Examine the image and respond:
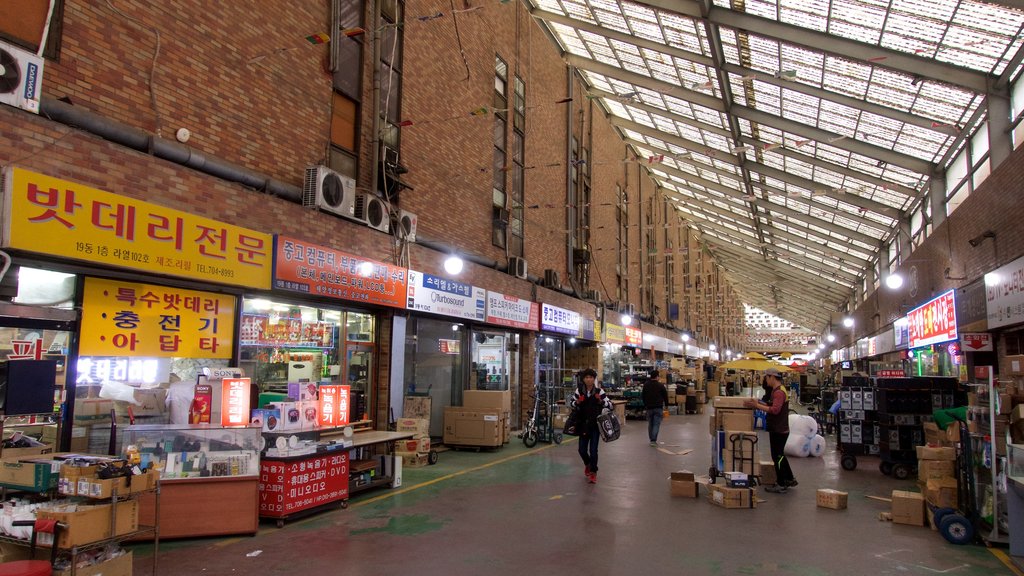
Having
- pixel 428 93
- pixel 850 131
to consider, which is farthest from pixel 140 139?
pixel 850 131

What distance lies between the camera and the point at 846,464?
12430 millimetres

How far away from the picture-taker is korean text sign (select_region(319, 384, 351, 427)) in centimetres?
833

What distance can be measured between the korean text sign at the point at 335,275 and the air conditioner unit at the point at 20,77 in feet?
11.1

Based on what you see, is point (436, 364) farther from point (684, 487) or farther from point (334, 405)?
point (684, 487)

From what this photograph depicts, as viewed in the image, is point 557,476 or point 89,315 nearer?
point 89,315

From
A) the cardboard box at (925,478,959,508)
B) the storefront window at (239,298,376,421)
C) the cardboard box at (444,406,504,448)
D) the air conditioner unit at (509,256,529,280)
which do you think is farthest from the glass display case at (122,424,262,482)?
the air conditioner unit at (509,256,529,280)

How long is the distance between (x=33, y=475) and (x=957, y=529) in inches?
352

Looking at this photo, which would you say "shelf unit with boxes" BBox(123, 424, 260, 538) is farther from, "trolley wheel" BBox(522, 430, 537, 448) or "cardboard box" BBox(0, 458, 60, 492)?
"trolley wheel" BBox(522, 430, 537, 448)

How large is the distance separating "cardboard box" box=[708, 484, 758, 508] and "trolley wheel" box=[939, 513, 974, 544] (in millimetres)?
2206

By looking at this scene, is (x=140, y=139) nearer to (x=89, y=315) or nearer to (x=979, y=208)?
(x=89, y=315)

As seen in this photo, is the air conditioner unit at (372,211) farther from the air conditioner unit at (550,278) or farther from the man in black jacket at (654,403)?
the air conditioner unit at (550,278)

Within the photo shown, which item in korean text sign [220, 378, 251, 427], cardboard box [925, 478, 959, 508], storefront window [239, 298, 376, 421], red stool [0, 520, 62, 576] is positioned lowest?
cardboard box [925, 478, 959, 508]

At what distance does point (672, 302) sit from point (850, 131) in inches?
946

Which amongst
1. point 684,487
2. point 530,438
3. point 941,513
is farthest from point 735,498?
point 530,438
